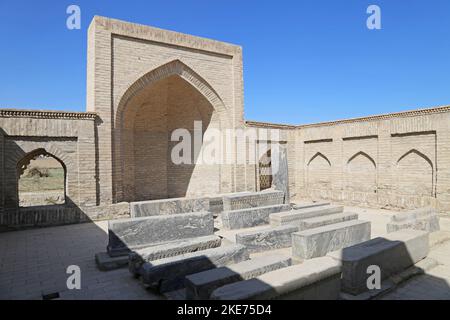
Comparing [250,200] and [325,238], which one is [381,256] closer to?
[325,238]

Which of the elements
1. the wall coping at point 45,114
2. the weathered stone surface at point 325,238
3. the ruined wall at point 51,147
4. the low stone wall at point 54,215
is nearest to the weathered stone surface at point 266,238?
the weathered stone surface at point 325,238

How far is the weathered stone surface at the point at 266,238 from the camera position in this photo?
6426 mm

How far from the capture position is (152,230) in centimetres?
651

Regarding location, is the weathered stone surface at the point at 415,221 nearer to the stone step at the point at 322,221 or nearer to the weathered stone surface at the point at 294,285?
the stone step at the point at 322,221

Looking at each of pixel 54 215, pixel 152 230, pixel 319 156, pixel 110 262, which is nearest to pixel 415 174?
pixel 319 156

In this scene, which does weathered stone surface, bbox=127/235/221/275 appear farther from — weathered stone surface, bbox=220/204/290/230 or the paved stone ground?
weathered stone surface, bbox=220/204/290/230

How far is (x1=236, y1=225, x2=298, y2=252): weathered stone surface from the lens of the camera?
21.1ft

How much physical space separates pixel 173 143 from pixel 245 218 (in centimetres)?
623

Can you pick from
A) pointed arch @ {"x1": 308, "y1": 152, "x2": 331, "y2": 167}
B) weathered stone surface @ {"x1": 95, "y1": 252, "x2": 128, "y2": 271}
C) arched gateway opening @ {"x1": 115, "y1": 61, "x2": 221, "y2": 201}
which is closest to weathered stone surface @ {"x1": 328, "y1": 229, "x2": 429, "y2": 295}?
weathered stone surface @ {"x1": 95, "y1": 252, "x2": 128, "y2": 271}

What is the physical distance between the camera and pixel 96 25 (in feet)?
31.8

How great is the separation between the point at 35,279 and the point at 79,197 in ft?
15.0

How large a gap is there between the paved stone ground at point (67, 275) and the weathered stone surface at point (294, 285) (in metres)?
1.06

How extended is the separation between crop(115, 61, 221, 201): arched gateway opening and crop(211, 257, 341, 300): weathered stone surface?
896cm
